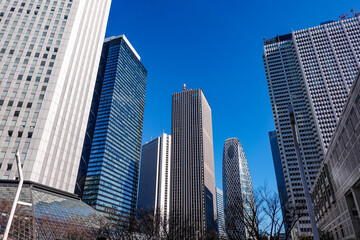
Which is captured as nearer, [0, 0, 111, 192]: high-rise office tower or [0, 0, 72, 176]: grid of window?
[0, 0, 111, 192]: high-rise office tower

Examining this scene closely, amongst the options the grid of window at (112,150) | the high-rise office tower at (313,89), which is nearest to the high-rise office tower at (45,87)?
the grid of window at (112,150)

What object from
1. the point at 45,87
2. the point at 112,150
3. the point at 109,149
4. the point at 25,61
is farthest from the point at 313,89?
the point at 25,61

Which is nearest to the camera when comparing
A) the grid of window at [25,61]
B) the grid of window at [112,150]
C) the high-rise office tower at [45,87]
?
the high-rise office tower at [45,87]

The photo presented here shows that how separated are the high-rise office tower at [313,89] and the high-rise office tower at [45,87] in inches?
4692

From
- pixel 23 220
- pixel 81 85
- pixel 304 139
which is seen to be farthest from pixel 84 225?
pixel 304 139

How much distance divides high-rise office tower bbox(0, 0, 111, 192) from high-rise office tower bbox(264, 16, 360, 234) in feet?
391

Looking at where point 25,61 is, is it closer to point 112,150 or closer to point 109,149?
point 109,149

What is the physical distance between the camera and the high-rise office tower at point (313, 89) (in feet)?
470

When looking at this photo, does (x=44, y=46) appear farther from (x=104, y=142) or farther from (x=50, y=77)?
(x=104, y=142)

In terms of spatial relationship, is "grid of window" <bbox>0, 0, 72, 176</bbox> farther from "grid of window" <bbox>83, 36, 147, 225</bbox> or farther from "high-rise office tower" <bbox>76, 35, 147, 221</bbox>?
"grid of window" <bbox>83, 36, 147, 225</bbox>

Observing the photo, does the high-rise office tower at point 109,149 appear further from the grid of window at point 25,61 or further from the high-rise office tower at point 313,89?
the high-rise office tower at point 313,89

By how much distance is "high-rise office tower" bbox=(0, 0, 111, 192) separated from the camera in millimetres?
59094

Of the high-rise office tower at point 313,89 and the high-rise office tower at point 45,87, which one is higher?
the high-rise office tower at point 313,89

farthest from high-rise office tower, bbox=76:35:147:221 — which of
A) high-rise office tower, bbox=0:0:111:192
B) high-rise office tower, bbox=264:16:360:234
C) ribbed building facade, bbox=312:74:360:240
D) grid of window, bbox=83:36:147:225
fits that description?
ribbed building facade, bbox=312:74:360:240
